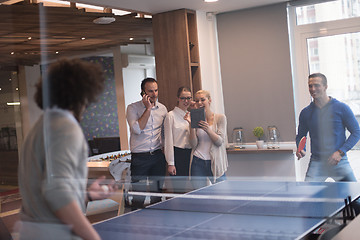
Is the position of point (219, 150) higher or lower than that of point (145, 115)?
lower

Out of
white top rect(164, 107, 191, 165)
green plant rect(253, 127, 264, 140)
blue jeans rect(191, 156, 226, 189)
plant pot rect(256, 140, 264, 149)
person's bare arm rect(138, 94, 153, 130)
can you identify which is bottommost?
blue jeans rect(191, 156, 226, 189)

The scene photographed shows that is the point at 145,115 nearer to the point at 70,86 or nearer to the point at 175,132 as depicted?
the point at 175,132

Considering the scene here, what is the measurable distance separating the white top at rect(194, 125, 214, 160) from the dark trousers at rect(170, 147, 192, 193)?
1.7 inches

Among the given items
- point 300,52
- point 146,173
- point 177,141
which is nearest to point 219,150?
point 177,141

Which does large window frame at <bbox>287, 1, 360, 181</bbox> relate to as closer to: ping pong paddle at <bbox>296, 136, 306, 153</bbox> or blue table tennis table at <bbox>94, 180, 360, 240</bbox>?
ping pong paddle at <bbox>296, 136, 306, 153</bbox>

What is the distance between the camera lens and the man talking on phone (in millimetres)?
1148

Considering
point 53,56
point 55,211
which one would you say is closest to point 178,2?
point 53,56

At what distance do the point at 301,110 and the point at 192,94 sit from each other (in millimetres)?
569

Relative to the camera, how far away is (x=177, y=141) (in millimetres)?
1635

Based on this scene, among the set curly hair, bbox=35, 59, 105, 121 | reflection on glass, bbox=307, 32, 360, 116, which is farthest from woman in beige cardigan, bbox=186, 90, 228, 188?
curly hair, bbox=35, 59, 105, 121

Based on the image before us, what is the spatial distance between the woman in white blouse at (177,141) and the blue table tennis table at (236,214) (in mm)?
131

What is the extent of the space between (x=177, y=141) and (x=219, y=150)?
37cm

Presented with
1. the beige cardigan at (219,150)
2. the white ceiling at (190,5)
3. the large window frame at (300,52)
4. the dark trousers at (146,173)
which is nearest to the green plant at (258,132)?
the large window frame at (300,52)

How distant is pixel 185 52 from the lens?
7.44 ft
